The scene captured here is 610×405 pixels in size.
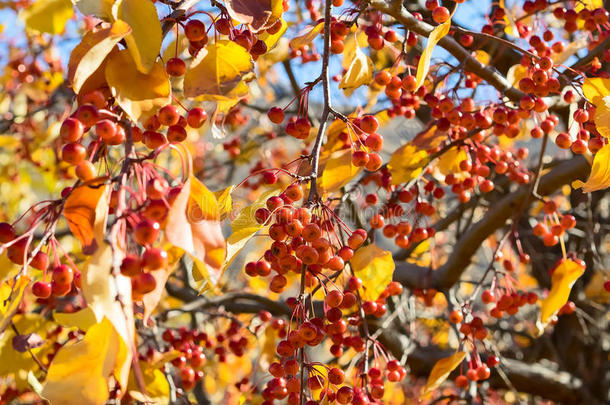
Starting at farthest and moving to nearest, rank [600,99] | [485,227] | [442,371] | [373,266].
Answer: [485,227]
[442,371]
[373,266]
[600,99]

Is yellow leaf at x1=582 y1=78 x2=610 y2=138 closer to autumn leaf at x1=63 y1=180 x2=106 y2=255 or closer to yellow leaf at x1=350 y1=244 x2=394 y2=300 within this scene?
yellow leaf at x1=350 y1=244 x2=394 y2=300

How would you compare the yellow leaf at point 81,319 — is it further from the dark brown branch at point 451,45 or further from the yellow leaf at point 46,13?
the dark brown branch at point 451,45

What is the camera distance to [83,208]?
0.86 m

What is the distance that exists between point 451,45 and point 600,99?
0.58 m

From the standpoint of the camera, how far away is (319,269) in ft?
4.01

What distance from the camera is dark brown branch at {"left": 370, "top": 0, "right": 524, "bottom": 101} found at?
1.50m

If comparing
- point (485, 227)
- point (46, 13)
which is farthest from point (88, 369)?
point (485, 227)

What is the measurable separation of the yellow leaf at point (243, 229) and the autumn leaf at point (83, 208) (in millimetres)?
228

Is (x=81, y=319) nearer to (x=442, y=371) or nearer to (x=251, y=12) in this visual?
(x=251, y=12)

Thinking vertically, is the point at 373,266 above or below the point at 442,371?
above

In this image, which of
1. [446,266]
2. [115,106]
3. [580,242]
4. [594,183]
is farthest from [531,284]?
[115,106]

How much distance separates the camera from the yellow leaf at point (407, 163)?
1.67 metres

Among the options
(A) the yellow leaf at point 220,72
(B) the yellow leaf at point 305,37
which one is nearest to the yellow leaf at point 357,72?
(B) the yellow leaf at point 305,37

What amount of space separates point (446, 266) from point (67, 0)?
1.79 metres
